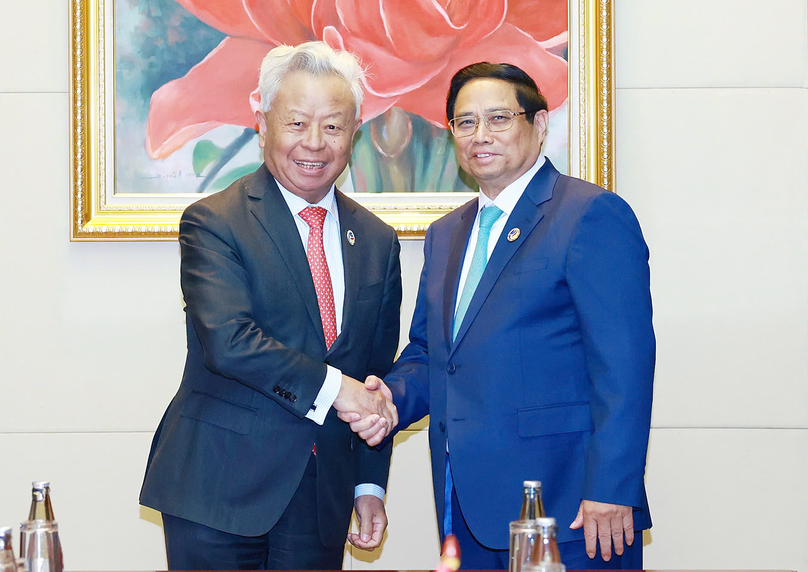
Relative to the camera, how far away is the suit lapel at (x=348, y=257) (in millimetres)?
2115

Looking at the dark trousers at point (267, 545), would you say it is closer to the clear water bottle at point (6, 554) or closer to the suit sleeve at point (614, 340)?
the suit sleeve at point (614, 340)

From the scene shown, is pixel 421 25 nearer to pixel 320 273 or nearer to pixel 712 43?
pixel 712 43

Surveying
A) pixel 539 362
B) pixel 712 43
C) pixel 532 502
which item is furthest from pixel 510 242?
pixel 712 43

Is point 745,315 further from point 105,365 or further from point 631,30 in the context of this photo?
point 105,365

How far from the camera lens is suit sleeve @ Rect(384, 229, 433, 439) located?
86.2 inches

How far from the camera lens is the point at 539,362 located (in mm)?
1899

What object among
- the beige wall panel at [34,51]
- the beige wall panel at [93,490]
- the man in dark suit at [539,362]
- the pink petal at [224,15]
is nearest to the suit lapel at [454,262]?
the man in dark suit at [539,362]

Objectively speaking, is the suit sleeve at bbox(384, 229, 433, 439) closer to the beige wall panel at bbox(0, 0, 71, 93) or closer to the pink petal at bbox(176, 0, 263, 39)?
the pink petal at bbox(176, 0, 263, 39)

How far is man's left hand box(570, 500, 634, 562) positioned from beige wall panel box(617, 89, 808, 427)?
3.80 feet

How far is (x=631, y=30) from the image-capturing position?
9.42 feet

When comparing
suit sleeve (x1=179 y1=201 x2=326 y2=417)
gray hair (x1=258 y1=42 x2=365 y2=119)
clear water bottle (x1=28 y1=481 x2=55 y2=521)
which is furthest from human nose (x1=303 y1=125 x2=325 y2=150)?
clear water bottle (x1=28 y1=481 x2=55 y2=521)

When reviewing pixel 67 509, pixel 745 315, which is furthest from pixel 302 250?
pixel 745 315

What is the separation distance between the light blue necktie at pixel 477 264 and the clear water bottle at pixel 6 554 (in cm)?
118

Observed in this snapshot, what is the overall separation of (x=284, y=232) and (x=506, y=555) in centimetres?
96
